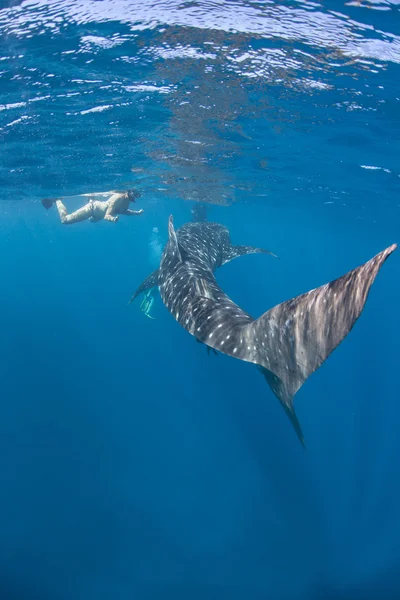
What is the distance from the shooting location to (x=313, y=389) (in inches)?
840

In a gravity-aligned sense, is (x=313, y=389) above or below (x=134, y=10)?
below

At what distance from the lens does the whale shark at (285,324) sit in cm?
238

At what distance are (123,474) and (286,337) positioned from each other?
1306cm

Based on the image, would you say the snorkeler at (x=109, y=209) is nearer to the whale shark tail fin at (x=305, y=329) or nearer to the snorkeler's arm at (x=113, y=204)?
the snorkeler's arm at (x=113, y=204)

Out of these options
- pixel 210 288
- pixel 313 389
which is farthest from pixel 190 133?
pixel 313 389

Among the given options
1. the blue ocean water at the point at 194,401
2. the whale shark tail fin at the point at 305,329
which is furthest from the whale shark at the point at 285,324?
the blue ocean water at the point at 194,401

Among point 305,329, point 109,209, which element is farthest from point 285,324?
point 109,209

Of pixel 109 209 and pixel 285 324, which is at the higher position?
pixel 285 324

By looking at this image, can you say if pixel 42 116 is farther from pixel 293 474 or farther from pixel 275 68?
pixel 293 474

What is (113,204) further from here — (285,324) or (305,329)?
(305,329)

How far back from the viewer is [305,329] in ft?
9.27

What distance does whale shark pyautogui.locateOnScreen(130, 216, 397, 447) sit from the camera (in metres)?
2.38

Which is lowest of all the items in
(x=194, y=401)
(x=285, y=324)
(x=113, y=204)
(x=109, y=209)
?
(x=194, y=401)

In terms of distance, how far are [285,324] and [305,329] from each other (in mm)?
281
